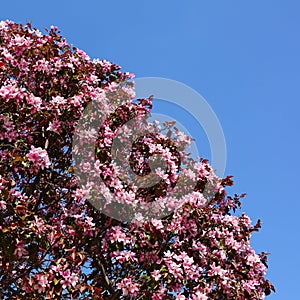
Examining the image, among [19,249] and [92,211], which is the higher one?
[92,211]

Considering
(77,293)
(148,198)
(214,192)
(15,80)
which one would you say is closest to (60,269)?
(77,293)

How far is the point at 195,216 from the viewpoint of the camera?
7.21 metres

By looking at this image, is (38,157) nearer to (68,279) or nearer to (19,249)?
(19,249)

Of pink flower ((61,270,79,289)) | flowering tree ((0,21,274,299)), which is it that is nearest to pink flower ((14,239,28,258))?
flowering tree ((0,21,274,299))

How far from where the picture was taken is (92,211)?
7234 millimetres

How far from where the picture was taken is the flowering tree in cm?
657

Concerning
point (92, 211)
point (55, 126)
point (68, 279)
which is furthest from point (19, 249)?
point (55, 126)

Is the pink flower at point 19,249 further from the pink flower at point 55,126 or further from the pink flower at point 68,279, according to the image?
the pink flower at point 55,126

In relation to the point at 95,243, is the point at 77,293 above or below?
below

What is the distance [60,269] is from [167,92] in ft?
13.3

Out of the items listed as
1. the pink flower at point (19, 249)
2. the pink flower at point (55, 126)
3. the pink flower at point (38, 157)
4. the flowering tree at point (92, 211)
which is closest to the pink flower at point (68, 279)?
the flowering tree at point (92, 211)

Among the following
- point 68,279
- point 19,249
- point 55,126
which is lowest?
point 68,279

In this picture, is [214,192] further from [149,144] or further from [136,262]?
[136,262]

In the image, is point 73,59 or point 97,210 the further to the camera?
point 73,59
